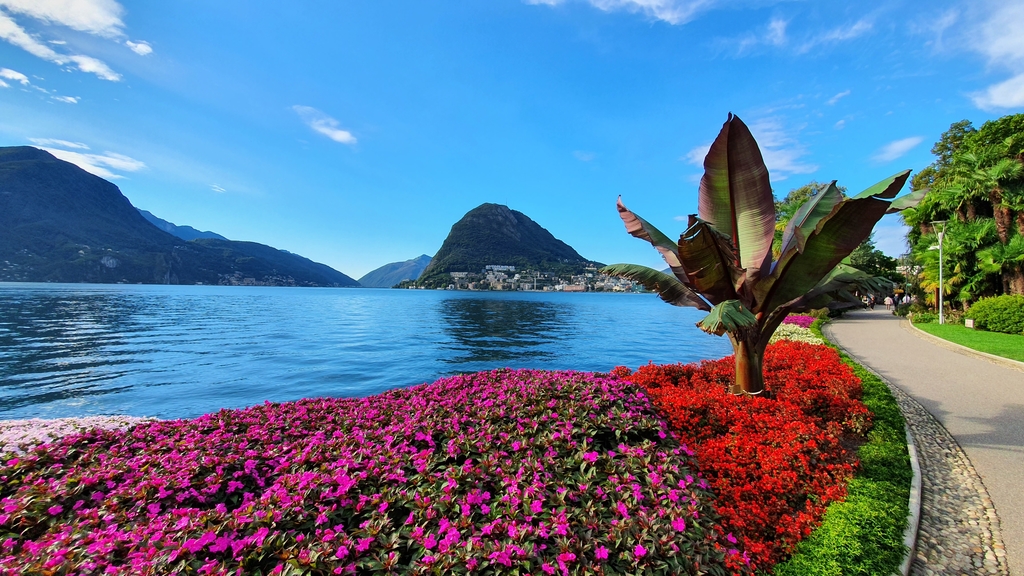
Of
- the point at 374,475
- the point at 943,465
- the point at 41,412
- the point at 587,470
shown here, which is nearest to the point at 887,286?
the point at 943,465

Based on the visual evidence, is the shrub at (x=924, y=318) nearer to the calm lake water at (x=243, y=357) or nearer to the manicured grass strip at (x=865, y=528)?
the calm lake water at (x=243, y=357)

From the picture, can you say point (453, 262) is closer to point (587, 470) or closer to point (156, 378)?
point (156, 378)

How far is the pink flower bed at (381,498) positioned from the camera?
8.23ft

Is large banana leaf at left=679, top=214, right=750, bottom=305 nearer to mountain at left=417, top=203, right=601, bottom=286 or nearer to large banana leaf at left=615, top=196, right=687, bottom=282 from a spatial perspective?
large banana leaf at left=615, top=196, right=687, bottom=282

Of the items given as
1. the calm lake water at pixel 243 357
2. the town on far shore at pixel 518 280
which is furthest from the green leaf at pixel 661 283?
the town on far shore at pixel 518 280

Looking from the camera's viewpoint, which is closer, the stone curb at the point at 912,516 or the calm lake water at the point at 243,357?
the stone curb at the point at 912,516

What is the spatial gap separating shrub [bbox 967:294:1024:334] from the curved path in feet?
28.3

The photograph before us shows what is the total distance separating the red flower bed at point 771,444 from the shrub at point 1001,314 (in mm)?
17824

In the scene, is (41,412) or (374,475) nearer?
(374,475)

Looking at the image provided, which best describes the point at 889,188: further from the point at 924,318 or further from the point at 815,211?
the point at 924,318

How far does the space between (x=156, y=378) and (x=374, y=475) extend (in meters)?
15.9

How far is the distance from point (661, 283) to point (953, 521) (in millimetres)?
4391

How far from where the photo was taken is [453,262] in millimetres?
174375

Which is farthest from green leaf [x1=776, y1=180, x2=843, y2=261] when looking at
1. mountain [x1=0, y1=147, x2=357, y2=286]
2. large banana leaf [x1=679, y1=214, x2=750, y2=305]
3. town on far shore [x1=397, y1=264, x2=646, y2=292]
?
mountain [x1=0, y1=147, x2=357, y2=286]
